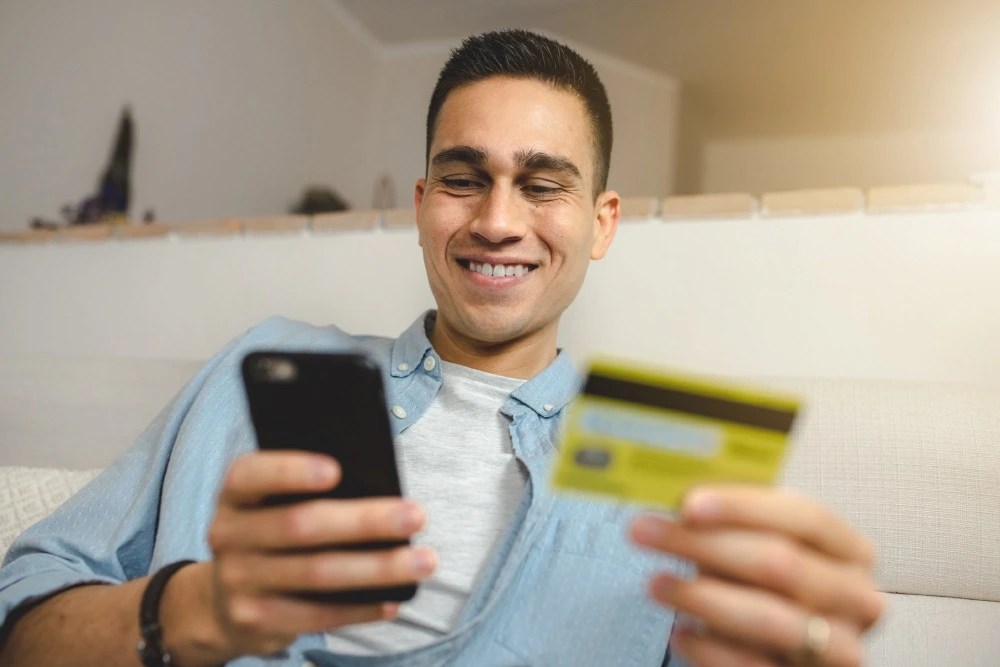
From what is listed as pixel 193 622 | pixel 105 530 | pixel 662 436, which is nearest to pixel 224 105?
pixel 105 530

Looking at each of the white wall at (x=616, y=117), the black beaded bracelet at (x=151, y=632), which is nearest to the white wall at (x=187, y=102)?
the white wall at (x=616, y=117)

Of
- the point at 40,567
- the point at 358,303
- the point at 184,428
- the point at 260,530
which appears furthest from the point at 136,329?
the point at 260,530

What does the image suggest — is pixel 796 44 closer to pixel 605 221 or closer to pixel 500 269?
pixel 605 221

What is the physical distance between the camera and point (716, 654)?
39 centimetres

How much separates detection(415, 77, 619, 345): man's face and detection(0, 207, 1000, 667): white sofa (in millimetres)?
298

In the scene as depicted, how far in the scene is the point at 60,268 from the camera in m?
1.62

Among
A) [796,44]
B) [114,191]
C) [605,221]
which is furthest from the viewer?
[796,44]

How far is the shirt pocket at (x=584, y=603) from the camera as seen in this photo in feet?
2.25

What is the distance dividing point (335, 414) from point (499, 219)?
500 mm

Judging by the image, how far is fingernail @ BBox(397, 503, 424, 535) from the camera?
40cm

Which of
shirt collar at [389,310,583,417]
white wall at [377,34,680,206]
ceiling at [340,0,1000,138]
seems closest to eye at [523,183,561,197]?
shirt collar at [389,310,583,417]

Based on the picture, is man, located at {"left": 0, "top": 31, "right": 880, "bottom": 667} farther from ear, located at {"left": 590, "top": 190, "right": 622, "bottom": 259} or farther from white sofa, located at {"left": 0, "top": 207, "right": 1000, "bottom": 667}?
white sofa, located at {"left": 0, "top": 207, "right": 1000, "bottom": 667}

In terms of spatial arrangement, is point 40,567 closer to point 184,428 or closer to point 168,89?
point 184,428

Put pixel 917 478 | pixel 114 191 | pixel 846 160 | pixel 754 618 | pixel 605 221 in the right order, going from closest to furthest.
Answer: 1. pixel 754 618
2. pixel 917 478
3. pixel 605 221
4. pixel 114 191
5. pixel 846 160
